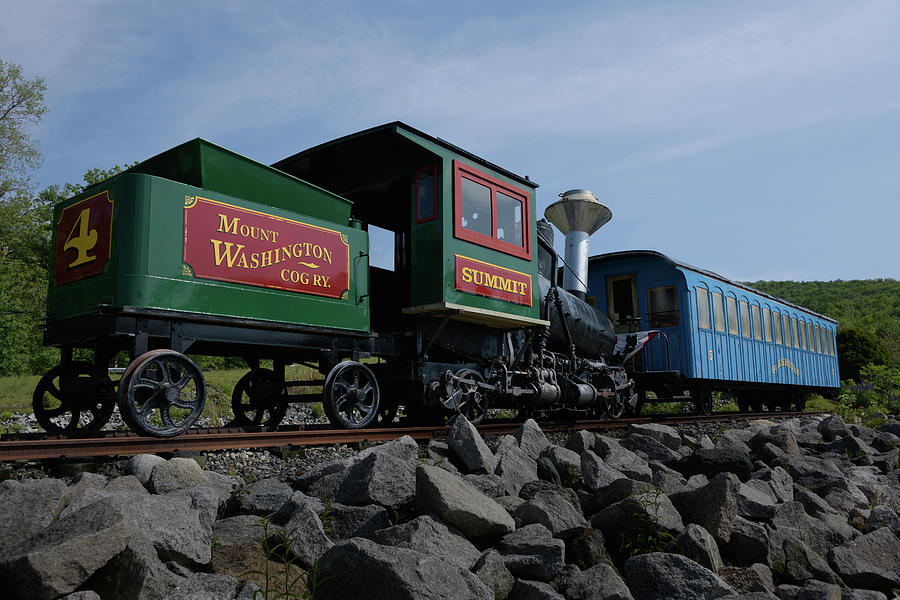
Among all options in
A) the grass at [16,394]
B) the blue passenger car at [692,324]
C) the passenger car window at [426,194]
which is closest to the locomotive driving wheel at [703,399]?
the blue passenger car at [692,324]

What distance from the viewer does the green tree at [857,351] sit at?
3700 centimetres

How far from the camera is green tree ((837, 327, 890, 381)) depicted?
3700cm

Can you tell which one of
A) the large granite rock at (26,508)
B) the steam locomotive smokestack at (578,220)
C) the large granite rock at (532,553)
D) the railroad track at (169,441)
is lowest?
the large granite rock at (532,553)

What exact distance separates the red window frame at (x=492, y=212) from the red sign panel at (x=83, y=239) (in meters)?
3.48

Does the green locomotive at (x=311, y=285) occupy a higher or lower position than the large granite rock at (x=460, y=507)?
higher

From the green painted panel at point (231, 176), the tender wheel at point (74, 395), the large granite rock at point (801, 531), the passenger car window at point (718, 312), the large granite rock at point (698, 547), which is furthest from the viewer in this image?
the passenger car window at point (718, 312)

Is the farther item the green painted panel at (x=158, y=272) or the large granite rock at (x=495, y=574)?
the green painted panel at (x=158, y=272)

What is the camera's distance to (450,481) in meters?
3.61

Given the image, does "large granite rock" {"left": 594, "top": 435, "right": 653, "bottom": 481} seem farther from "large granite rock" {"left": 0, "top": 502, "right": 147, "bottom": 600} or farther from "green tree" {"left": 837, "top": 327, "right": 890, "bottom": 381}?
"green tree" {"left": 837, "top": 327, "right": 890, "bottom": 381}

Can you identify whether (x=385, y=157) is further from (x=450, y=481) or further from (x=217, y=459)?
(x=450, y=481)

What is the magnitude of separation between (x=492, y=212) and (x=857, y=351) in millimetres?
36882

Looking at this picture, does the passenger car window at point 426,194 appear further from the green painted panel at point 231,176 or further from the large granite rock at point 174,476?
the large granite rock at point 174,476

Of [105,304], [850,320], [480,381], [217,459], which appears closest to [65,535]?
[217,459]

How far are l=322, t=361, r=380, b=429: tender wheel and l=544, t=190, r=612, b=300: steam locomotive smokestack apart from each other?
664 cm
